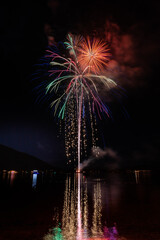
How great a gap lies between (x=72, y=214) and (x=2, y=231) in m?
4.43

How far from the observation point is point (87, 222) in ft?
30.2

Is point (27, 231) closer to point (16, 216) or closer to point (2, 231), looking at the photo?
point (2, 231)

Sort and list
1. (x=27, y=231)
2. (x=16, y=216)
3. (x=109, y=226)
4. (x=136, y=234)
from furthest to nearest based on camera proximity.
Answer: (x=16, y=216) < (x=109, y=226) < (x=27, y=231) < (x=136, y=234)

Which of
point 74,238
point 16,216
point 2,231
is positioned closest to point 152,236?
point 74,238

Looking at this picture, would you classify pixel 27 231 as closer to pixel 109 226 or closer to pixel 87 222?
pixel 87 222

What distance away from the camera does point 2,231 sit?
795 cm

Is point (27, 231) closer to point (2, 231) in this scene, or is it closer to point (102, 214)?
point (2, 231)

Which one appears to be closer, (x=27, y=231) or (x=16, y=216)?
(x=27, y=231)

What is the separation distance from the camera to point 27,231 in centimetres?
793

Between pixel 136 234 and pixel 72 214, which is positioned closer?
pixel 136 234

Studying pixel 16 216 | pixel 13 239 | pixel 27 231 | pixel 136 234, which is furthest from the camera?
pixel 16 216

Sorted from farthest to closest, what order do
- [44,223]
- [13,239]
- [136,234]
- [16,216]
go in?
[16,216] < [44,223] < [136,234] < [13,239]

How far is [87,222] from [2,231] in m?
4.25

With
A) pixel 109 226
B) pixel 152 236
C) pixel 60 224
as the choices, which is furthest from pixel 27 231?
pixel 152 236
